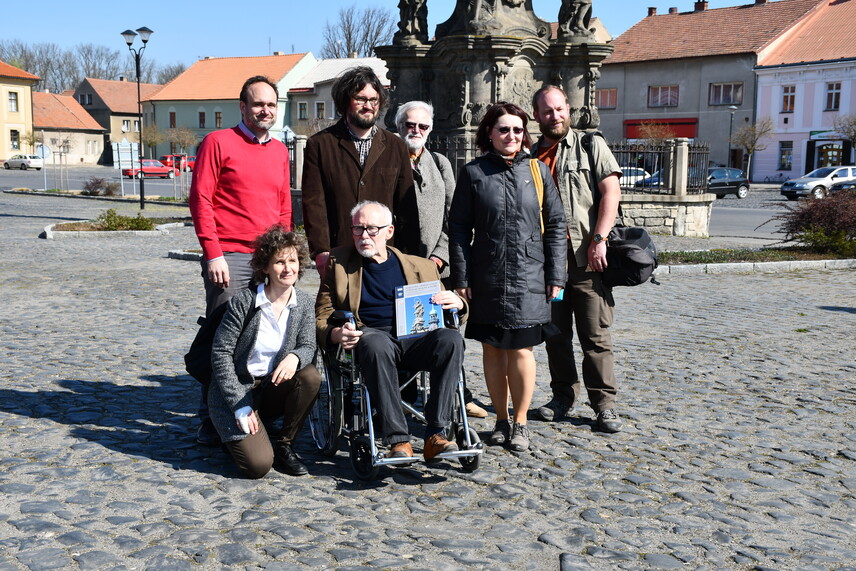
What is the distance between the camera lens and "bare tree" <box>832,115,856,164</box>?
46969 millimetres

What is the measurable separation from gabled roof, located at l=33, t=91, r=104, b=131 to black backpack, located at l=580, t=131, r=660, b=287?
8801cm

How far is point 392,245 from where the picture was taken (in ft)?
18.4

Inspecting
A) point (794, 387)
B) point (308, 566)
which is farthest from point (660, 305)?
point (308, 566)

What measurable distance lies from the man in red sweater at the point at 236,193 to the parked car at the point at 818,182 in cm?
3766

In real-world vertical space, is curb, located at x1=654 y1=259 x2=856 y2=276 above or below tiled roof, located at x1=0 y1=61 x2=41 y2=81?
below

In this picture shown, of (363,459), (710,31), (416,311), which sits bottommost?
(363,459)

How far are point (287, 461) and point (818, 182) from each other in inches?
1553

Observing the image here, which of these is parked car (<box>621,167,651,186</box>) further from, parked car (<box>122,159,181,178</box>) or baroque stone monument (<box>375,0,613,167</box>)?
parked car (<box>122,159,181,178</box>)

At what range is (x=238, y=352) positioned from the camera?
16.3ft

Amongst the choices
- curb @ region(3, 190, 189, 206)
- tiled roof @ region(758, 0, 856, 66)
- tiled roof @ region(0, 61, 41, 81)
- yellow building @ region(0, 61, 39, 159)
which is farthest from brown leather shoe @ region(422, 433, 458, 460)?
tiled roof @ region(0, 61, 41, 81)

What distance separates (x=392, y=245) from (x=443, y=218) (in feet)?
1.23

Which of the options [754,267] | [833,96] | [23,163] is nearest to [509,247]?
[754,267]

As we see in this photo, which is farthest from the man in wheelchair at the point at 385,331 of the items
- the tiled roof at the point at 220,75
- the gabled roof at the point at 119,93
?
the gabled roof at the point at 119,93

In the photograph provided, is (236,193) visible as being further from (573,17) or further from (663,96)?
(663,96)
